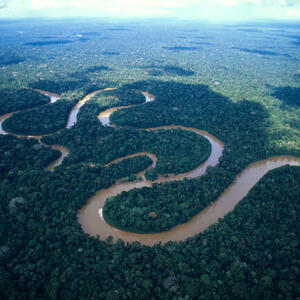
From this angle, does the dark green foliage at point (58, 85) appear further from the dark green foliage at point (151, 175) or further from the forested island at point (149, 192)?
the dark green foliage at point (151, 175)

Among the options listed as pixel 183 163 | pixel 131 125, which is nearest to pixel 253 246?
pixel 183 163

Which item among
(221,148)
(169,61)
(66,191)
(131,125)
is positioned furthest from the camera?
(169,61)

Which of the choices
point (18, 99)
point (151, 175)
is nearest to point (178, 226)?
point (151, 175)

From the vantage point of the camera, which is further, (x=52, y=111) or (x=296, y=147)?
(x=52, y=111)

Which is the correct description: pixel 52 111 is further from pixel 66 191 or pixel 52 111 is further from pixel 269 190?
pixel 269 190

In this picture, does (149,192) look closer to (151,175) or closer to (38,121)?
(151,175)

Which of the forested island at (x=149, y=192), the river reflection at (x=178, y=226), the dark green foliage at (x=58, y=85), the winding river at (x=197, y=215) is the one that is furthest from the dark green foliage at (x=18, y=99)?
the river reflection at (x=178, y=226)
